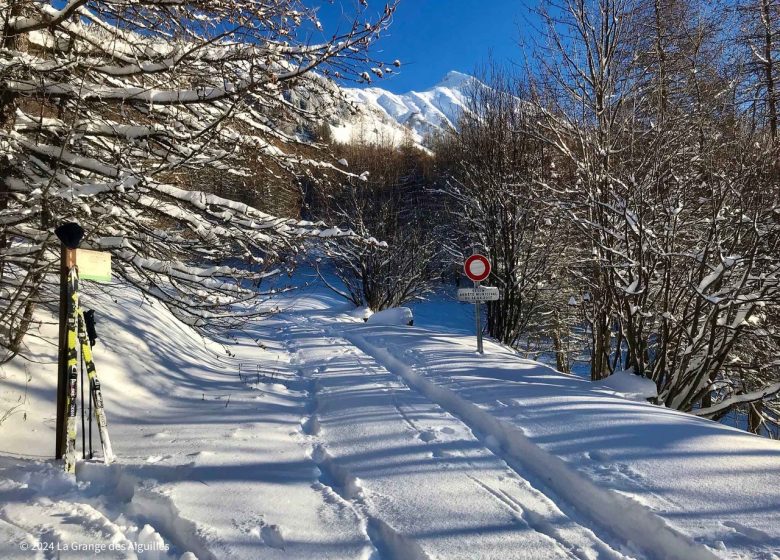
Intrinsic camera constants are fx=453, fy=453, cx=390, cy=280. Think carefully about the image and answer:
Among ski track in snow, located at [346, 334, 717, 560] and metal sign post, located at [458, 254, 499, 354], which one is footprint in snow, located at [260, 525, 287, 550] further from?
metal sign post, located at [458, 254, 499, 354]

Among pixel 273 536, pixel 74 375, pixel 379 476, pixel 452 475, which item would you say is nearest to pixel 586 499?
pixel 452 475

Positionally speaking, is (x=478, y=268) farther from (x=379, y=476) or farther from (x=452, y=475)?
(x=379, y=476)

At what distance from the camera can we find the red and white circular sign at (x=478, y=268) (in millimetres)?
7855

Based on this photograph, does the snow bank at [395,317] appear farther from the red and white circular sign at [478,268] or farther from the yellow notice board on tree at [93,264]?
the yellow notice board on tree at [93,264]

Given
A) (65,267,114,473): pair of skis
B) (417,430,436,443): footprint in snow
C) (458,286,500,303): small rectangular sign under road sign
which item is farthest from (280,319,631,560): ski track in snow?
(458,286,500,303): small rectangular sign under road sign

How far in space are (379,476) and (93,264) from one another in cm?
254

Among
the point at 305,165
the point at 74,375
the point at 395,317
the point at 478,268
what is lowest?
the point at 395,317

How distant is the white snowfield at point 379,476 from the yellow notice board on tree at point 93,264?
131cm

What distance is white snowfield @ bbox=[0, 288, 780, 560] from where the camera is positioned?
7.95ft

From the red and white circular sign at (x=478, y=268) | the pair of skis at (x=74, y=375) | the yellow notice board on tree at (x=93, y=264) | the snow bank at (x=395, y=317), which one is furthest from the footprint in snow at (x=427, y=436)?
the snow bank at (x=395, y=317)

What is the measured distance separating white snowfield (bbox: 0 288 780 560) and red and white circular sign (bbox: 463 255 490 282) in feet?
8.68

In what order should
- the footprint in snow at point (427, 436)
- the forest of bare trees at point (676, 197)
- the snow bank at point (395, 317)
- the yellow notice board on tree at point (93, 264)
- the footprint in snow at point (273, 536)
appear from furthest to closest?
the snow bank at point (395, 317) < the forest of bare trees at point (676, 197) < the footprint in snow at point (427, 436) < the yellow notice board on tree at point (93, 264) < the footprint in snow at point (273, 536)

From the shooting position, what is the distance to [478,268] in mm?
7871

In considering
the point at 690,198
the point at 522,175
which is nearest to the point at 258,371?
the point at 690,198
